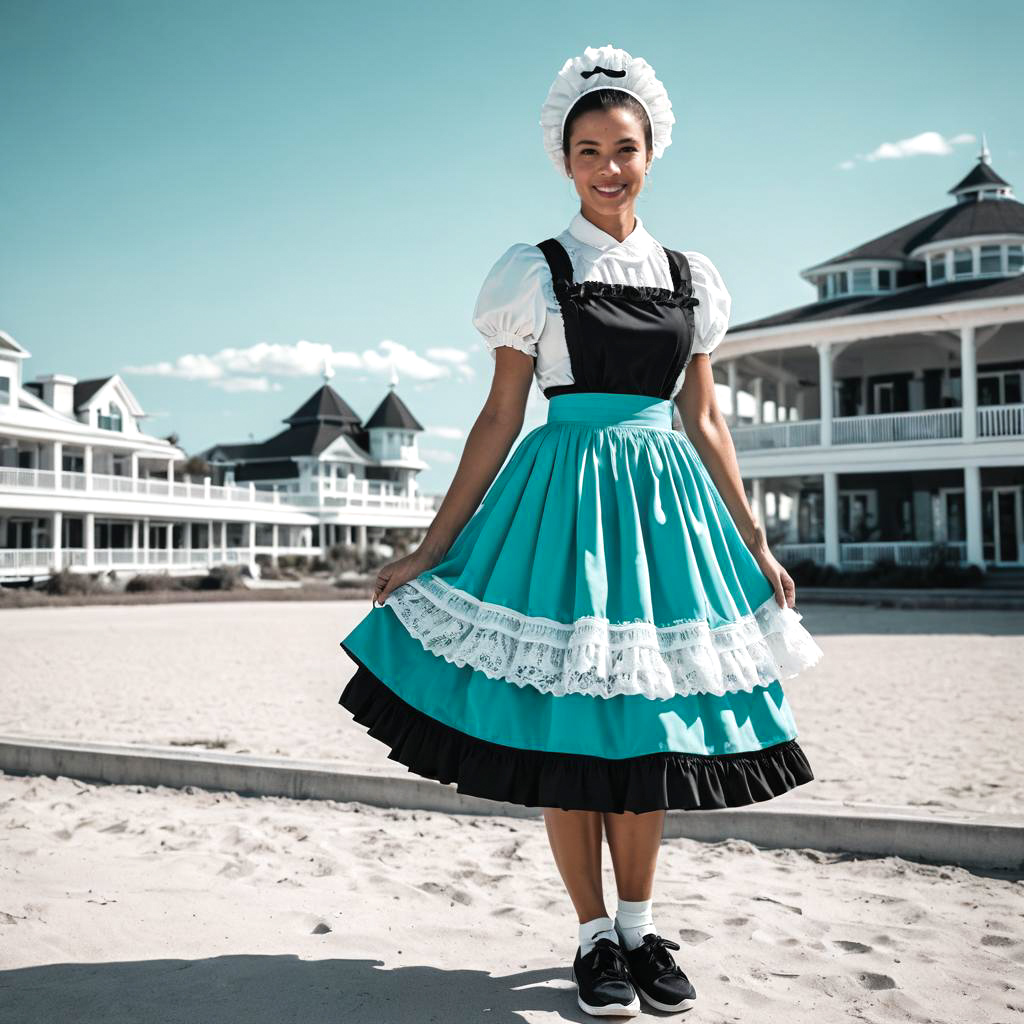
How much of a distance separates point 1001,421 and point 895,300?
173 inches

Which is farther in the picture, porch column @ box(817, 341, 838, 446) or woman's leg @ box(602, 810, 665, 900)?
porch column @ box(817, 341, 838, 446)

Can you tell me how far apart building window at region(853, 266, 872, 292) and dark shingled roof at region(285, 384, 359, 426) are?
40.0 metres

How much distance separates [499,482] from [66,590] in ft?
98.5

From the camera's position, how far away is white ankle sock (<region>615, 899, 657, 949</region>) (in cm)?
285

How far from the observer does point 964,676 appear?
32.7ft

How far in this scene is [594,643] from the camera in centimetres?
256

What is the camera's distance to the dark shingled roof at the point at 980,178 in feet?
99.7

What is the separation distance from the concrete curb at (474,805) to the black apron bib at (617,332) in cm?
217

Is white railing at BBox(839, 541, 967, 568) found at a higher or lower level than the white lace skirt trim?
lower

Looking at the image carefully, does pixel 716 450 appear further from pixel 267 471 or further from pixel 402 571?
pixel 267 471

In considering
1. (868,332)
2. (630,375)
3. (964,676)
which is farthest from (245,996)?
(868,332)

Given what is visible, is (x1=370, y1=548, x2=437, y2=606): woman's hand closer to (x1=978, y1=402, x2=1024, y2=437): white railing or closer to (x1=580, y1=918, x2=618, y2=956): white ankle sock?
(x1=580, y1=918, x2=618, y2=956): white ankle sock

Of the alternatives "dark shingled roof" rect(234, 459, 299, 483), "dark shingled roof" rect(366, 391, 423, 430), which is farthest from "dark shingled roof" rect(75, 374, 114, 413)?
"dark shingled roof" rect(366, 391, 423, 430)

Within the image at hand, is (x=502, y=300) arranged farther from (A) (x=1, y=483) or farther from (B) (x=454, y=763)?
(A) (x=1, y=483)
